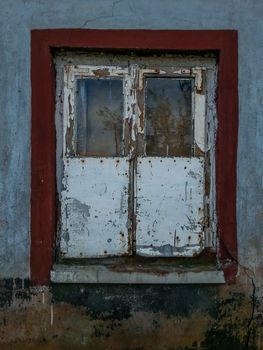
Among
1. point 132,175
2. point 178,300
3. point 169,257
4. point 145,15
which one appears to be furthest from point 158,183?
point 145,15

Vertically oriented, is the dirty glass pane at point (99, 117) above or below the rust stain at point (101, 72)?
below

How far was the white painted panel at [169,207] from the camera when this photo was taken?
448 centimetres

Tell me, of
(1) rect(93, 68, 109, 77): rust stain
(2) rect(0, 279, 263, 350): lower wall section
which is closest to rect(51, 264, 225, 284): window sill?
(2) rect(0, 279, 263, 350): lower wall section

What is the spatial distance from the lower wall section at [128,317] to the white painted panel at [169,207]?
0.30 m

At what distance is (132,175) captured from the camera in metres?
4.51

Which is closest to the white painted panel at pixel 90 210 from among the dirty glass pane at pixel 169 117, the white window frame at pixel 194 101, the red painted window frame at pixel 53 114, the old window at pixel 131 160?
the old window at pixel 131 160

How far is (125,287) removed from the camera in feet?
14.5

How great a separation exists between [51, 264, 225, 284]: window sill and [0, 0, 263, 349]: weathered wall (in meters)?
0.08

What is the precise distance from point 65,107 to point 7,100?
1.35 feet

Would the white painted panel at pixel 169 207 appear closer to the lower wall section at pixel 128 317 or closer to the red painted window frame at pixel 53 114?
the red painted window frame at pixel 53 114

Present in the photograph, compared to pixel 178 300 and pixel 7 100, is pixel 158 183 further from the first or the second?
pixel 7 100

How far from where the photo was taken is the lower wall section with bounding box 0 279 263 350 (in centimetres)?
438

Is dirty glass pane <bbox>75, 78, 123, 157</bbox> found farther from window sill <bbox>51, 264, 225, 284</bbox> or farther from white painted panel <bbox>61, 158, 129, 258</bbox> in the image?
window sill <bbox>51, 264, 225, 284</bbox>

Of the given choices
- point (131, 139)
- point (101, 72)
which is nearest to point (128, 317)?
point (131, 139)
